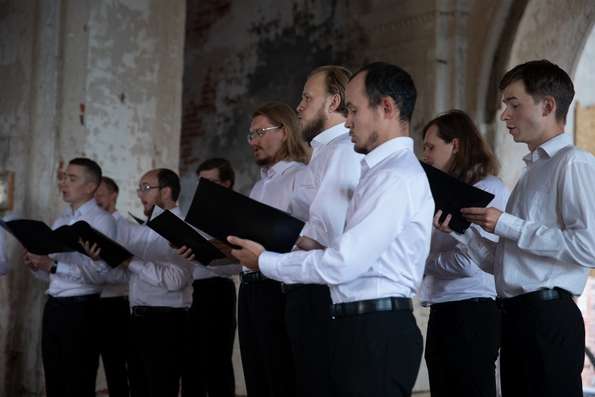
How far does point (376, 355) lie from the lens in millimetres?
2385

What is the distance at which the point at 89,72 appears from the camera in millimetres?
5434

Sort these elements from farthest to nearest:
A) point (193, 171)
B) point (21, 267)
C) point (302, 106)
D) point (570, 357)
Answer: point (193, 171) → point (21, 267) → point (302, 106) → point (570, 357)

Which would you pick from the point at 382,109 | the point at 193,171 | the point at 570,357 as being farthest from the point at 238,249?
the point at 193,171

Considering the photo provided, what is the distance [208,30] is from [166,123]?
14.6ft

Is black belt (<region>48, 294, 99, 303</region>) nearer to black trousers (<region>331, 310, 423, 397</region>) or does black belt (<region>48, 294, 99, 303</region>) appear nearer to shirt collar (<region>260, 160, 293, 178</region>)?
shirt collar (<region>260, 160, 293, 178</region>)

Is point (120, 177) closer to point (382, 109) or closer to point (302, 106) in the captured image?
point (302, 106)

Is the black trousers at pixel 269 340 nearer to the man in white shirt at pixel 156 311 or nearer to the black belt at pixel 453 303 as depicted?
the black belt at pixel 453 303

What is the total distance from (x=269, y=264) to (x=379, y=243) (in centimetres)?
35

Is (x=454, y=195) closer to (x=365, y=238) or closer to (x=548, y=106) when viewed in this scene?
(x=548, y=106)

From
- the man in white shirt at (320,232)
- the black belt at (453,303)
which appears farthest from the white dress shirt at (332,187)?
the black belt at (453,303)

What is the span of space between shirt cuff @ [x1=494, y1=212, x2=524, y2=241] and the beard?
0.82m

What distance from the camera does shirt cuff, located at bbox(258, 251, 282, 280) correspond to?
250 cm

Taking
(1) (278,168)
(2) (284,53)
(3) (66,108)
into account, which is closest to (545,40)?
(2) (284,53)

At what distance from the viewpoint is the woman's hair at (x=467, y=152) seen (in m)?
3.63
